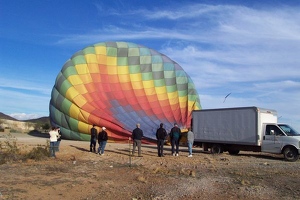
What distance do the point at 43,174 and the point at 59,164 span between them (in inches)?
102

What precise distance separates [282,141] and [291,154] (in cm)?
74

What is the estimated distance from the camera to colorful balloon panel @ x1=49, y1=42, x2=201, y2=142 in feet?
94.2

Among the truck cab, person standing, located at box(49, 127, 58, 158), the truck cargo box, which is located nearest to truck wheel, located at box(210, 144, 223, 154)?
the truck cargo box

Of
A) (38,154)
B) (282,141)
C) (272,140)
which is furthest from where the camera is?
(272,140)

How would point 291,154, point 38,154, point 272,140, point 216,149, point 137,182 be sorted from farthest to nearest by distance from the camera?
point 216,149 → point 272,140 → point 291,154 → point 38,154 → point 137,182

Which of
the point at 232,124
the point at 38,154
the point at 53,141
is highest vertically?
the point at 232,124

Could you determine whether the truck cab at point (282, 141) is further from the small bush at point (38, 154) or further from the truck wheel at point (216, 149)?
the small bush at point (38, 154)

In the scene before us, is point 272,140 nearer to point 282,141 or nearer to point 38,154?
point 282,141

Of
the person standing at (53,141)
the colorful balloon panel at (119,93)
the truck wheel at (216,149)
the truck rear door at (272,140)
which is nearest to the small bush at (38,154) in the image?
the person standing at (53,141)

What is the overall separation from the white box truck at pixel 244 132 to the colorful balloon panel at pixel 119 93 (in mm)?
7753

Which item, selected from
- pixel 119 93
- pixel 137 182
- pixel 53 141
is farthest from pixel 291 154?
pixel 119 93

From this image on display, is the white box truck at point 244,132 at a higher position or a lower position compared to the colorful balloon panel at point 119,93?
lower

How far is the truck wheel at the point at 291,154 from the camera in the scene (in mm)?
17375

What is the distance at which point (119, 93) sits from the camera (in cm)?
2994
